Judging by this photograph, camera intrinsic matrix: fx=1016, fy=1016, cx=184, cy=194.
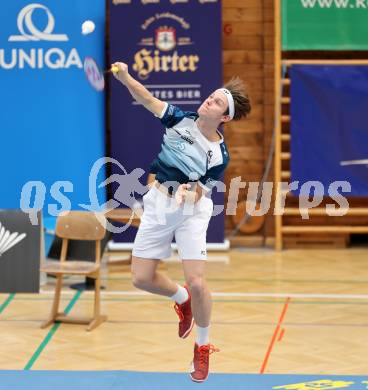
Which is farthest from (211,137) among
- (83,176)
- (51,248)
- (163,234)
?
(83,176)

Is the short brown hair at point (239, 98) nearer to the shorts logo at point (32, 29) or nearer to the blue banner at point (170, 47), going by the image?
the blue banner at point (170, 47)

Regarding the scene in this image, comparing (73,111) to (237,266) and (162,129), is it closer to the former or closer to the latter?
(162,129)

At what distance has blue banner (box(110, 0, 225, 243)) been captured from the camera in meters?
12.5

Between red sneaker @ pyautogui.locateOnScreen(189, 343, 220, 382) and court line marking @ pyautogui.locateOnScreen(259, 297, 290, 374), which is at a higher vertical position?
red sneaker @ pyautogui.locateOnScreen(189, 343, 220, 382)

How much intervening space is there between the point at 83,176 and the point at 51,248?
1.41 meters

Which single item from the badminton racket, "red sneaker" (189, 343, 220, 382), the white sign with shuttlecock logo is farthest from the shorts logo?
"red sneaker" (189, 343, 220, 382)

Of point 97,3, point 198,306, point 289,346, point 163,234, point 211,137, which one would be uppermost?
point 97,3

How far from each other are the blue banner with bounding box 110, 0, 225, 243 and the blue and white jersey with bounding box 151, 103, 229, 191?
18.4 ft

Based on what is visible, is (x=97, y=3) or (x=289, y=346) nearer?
(x=289, y=346)

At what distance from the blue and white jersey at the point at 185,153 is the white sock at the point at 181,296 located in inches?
32.7

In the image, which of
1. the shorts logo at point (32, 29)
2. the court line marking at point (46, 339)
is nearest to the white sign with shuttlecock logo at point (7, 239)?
the court line marking at point (46, 339)

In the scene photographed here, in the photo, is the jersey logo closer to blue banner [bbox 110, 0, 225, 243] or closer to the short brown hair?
the short brown hair

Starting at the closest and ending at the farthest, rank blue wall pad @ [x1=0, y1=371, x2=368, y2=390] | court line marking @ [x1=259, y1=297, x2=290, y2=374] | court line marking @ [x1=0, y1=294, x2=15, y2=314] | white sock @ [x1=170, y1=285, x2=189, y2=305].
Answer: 1. white sock @ [x1=170, y1=285, x2=189, y2=305]
2. blue wall pad @ [x1=0, y1=371, x2=368, y2=390]
3. court line marking @ [x1=259, y1=297, x2=290, y2=374]
4. court line marking @ [x1=0, y1=294, x2=15, y2=314]

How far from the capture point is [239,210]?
1321cm
